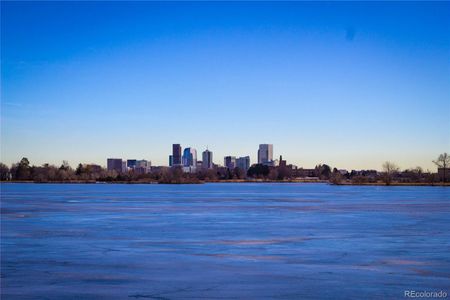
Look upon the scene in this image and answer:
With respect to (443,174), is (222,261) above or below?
below

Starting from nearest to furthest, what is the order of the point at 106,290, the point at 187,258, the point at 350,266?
the point at 106,290, the point at 350,266, the point at 187,258

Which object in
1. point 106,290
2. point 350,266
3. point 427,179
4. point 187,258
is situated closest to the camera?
point 106,290

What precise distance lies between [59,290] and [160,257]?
5335 mm

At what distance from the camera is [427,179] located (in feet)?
551

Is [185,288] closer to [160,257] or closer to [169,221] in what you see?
[160,257]

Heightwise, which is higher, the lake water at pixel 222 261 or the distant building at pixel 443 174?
the distant building at pixel 443 174

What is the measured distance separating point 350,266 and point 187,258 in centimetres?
482

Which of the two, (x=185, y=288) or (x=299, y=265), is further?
(x=299, y=265)

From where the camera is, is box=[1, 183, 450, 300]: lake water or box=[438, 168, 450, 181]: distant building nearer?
box=[1, 183, 450, 300]: lake water

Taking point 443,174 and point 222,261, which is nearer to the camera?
point 222,261

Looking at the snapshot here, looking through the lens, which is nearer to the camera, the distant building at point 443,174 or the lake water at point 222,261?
the lake water at point 222,261

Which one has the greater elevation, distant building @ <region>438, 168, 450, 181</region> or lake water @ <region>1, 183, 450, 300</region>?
distant building @ <region>438, 168, 450, 181</region>

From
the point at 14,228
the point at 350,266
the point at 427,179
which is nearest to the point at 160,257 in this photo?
the point at 350,266

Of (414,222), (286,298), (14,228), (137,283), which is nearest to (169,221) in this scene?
(14,228)
